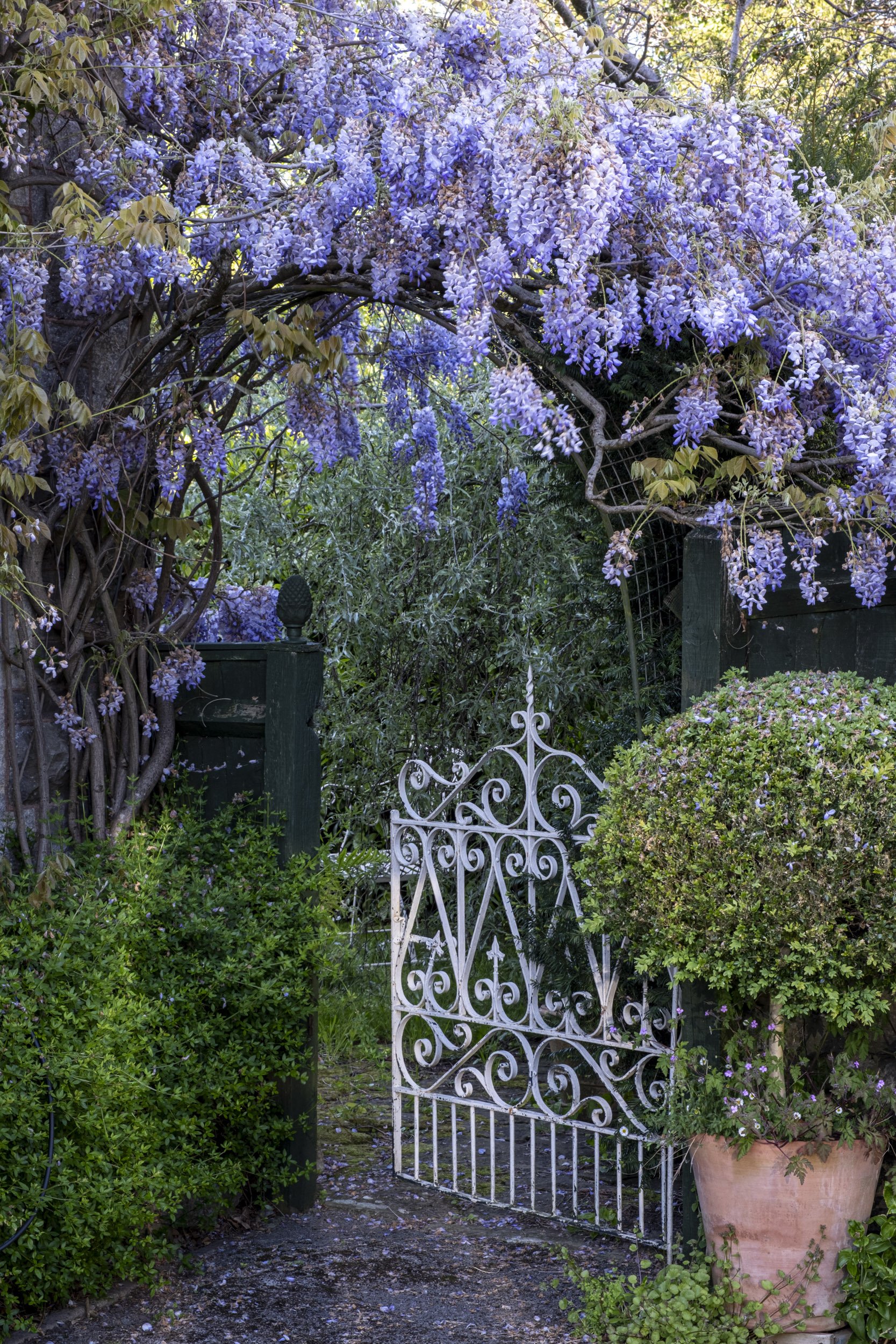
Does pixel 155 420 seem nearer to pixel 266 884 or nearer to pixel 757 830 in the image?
pixel 266 884

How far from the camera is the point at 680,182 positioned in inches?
124

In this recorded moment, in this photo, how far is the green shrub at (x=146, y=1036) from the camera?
296 cm

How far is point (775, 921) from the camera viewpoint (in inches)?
108

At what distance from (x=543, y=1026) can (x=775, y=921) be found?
1321 millimetres

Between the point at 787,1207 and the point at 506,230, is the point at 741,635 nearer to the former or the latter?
the point at 506,230

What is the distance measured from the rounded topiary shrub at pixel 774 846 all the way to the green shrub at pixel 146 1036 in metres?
1.27

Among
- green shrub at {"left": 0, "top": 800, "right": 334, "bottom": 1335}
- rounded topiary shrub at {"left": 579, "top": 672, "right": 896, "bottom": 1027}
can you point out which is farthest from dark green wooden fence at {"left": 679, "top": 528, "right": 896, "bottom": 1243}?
green shrub at {"left": 0, "top": 800, "right": 334, "bottom": 1335}

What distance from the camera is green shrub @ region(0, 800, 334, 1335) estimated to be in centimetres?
296

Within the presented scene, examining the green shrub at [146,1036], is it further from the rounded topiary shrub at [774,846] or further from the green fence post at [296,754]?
the rounded topiary shrub at [774,846]

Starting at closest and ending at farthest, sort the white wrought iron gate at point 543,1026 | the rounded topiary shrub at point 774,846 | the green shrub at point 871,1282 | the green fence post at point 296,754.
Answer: the rounded topiary shrub at point 774,846, the green shrub at point 871,1282, the white wrought iron gate at point 543,1026, the green fence post at point 296,754

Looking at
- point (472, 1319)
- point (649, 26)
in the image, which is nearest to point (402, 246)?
point (649, 26)

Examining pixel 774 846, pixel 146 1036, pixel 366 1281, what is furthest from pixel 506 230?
pixel 366 1281

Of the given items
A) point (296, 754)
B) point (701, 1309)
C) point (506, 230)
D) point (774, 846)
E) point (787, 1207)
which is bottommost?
point (701, 1309)

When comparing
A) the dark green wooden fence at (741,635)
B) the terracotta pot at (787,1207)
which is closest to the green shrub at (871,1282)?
the terracotta pot at (787,1207)
